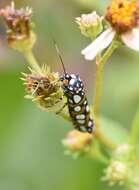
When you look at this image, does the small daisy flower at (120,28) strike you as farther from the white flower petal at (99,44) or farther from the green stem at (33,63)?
the green stem at (33,63)

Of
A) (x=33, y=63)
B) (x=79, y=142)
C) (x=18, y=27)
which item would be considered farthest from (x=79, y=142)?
(x=18, y=27)

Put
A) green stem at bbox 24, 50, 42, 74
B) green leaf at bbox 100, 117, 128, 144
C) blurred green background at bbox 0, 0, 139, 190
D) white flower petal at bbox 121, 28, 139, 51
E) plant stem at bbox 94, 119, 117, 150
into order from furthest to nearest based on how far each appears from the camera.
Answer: blurred green background at bbox 0, 0, 139, 190, green leaf at bbox 100, 117, 128, 144, plant stem at bbox 94, 119, 117, 150, green stem at bbox 24, 50, 42, 74, white flower petal at bbox 121, 28, 139, 51

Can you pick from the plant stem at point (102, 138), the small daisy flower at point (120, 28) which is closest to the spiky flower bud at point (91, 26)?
the small daisy flower at point (120, 28)

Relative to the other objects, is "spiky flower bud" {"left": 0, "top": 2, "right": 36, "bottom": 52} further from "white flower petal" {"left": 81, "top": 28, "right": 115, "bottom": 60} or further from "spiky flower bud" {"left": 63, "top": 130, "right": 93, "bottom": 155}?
"spiky flower bud" {"left": 63, "top": 130, "right": 93, "bottom": 155}

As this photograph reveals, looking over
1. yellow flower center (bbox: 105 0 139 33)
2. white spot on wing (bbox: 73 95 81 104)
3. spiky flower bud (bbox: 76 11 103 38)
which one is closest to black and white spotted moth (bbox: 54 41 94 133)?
white spot on wing (bbox: 73 95 81 104)

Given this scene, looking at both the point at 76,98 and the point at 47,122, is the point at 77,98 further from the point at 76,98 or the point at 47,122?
the point at 47,122

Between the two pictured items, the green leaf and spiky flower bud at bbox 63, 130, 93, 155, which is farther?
the green leaf
